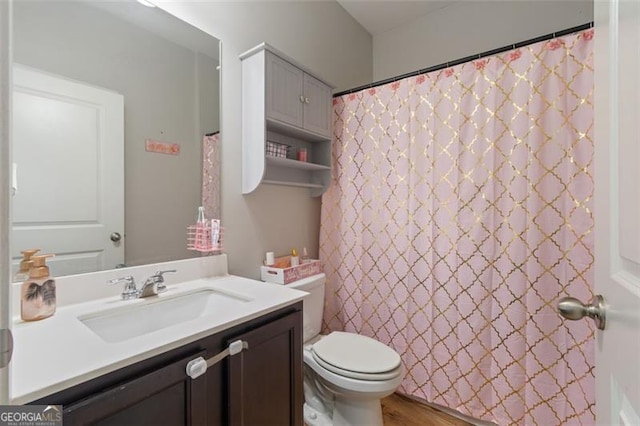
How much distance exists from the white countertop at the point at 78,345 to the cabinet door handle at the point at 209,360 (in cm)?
6

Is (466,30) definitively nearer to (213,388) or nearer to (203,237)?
(203,237)

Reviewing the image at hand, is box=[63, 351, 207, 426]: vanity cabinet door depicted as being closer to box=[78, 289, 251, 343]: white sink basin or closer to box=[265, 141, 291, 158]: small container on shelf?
box=[78, 289, 251, 343]: white sink basin

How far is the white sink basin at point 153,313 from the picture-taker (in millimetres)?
972

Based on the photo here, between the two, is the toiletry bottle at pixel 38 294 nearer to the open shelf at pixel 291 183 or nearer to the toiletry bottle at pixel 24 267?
the toiletry bottle at pixel 24 267

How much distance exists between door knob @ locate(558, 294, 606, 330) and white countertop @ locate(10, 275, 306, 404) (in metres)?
0.80

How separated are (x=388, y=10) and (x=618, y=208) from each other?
2.47m

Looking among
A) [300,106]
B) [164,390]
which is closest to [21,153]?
[164,390]

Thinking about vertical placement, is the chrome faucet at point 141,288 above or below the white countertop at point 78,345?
above

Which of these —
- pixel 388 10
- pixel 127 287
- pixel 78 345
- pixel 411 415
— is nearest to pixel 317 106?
pixel 388 10

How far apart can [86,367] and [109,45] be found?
3.77 ft

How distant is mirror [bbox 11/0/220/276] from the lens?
0.97m

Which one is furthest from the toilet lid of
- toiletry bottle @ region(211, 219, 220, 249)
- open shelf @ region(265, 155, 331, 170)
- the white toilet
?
open shelf @ region(265, 155, 331, 170)

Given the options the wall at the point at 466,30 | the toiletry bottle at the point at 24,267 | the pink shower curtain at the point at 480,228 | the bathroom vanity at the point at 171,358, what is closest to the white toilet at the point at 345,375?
the bathroom vanity at the point at 171,358

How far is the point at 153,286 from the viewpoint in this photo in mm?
1136
